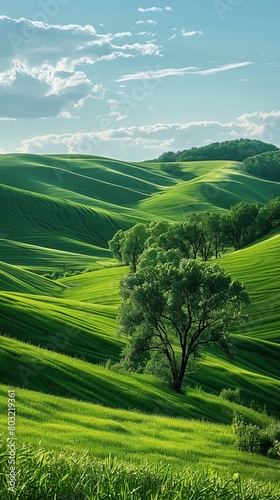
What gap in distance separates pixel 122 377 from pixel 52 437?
19.9m

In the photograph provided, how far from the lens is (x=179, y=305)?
37.2 metres

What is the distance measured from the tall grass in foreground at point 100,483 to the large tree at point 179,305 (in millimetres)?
27145

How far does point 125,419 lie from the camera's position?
81.6 feet

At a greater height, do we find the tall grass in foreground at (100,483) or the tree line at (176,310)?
the tall grass in foreground at (100,483)

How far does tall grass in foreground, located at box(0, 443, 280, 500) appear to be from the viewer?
30.0ft

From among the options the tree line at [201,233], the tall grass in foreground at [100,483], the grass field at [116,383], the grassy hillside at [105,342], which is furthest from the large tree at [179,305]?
the tree line at [201,233]

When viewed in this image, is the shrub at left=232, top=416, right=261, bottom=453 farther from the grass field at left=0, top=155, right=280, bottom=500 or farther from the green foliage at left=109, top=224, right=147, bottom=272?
the green foliage at left=109, top=224, right=147, bottom=272

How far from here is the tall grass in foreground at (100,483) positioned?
9156 millimetres

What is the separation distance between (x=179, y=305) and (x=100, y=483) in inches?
1100

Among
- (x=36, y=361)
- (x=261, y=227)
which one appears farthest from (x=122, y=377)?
(x=261, y=227)

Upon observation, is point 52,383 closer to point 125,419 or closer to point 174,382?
point 125,419

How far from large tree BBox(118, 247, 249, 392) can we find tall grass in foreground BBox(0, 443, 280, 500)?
2715cm

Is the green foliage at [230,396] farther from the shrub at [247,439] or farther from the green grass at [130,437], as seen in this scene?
the shrub at [247,439]

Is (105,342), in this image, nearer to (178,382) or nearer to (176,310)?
(178,382)
